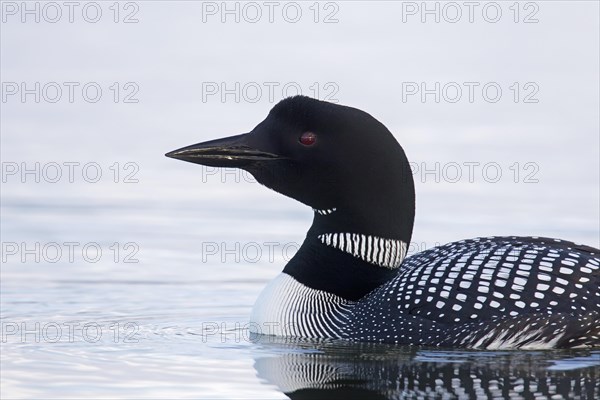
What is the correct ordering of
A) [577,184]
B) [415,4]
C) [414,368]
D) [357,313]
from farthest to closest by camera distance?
1. [415,4]
2. [577,184]
3. [357,313]
4. [414,368]

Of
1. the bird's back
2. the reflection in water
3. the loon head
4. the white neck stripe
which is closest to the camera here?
the reflection in water

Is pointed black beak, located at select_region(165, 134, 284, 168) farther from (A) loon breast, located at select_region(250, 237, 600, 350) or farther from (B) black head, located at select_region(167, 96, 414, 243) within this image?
(A) loon breast, located at select_region(250, 237, 600, 350)

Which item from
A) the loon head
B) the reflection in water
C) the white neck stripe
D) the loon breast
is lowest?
the reflection in water

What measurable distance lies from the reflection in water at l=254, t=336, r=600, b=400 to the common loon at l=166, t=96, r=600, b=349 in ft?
0.32

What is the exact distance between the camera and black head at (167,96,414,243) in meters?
6.61

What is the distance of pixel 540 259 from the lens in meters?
6.40

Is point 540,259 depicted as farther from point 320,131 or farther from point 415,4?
point 415,4

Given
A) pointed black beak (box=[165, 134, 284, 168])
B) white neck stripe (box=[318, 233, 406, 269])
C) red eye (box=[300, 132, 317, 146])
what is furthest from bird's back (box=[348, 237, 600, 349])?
pointed black beak (box=[165, 134, 284, 168])

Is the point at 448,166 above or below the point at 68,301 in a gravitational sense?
above

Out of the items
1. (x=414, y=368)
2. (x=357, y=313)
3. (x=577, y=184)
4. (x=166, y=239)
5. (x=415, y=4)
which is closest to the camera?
(x=414, y=368)

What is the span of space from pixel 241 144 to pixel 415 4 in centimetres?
905

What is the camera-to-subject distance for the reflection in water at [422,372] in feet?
18.4

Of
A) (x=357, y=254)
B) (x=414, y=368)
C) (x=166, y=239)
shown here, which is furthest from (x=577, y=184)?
(x=414, y=368)

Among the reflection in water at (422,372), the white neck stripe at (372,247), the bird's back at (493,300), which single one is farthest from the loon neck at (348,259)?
the reflection in water at (422,372)
